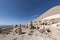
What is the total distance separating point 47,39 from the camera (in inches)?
427

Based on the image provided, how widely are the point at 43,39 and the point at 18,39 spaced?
3.01 m

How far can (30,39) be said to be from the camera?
35.3ft

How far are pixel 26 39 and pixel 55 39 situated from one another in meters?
3.56

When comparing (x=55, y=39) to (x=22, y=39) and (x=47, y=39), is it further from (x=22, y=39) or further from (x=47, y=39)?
(x=22, y=39)

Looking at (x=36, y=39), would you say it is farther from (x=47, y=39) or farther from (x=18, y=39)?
(x=18, y=39)

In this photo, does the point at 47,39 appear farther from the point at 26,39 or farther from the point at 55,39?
the point at 26,39

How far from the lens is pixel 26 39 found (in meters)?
10.8

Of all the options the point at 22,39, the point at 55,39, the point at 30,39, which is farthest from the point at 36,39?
the point at 55,39

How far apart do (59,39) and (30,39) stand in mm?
3589

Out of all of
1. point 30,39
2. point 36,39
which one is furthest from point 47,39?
point 30,39

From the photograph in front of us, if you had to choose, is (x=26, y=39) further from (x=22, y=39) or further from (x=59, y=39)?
(x=59, y=39)

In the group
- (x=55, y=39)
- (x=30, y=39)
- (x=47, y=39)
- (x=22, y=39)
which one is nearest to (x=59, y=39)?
(x=55, y=39)

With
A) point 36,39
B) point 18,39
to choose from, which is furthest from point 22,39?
point 36,39

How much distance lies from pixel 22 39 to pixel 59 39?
4551 mm
